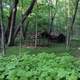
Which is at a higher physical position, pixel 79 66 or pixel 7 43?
pixel 79 66

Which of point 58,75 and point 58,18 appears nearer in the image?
point 58,75

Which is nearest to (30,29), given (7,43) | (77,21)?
(77,21)

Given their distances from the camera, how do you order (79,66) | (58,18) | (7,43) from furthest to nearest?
Answer: (58,18), (7,43), (79,66)

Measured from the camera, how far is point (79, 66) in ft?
10.2

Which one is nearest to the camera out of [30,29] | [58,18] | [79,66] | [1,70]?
[1,70]

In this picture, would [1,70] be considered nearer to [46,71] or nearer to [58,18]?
[46,71]

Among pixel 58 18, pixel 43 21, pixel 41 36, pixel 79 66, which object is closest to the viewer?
pixel 79 66

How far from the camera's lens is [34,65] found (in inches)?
124

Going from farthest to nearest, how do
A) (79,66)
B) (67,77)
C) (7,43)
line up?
(7,43)
(79,66)
(67,77)

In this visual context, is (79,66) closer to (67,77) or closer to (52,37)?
(67,77)

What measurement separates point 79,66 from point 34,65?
61 centimetres

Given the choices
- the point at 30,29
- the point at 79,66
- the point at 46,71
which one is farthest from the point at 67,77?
the point at 30,29

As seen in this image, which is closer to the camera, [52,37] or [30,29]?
[52,37]

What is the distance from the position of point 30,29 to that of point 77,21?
703cm
